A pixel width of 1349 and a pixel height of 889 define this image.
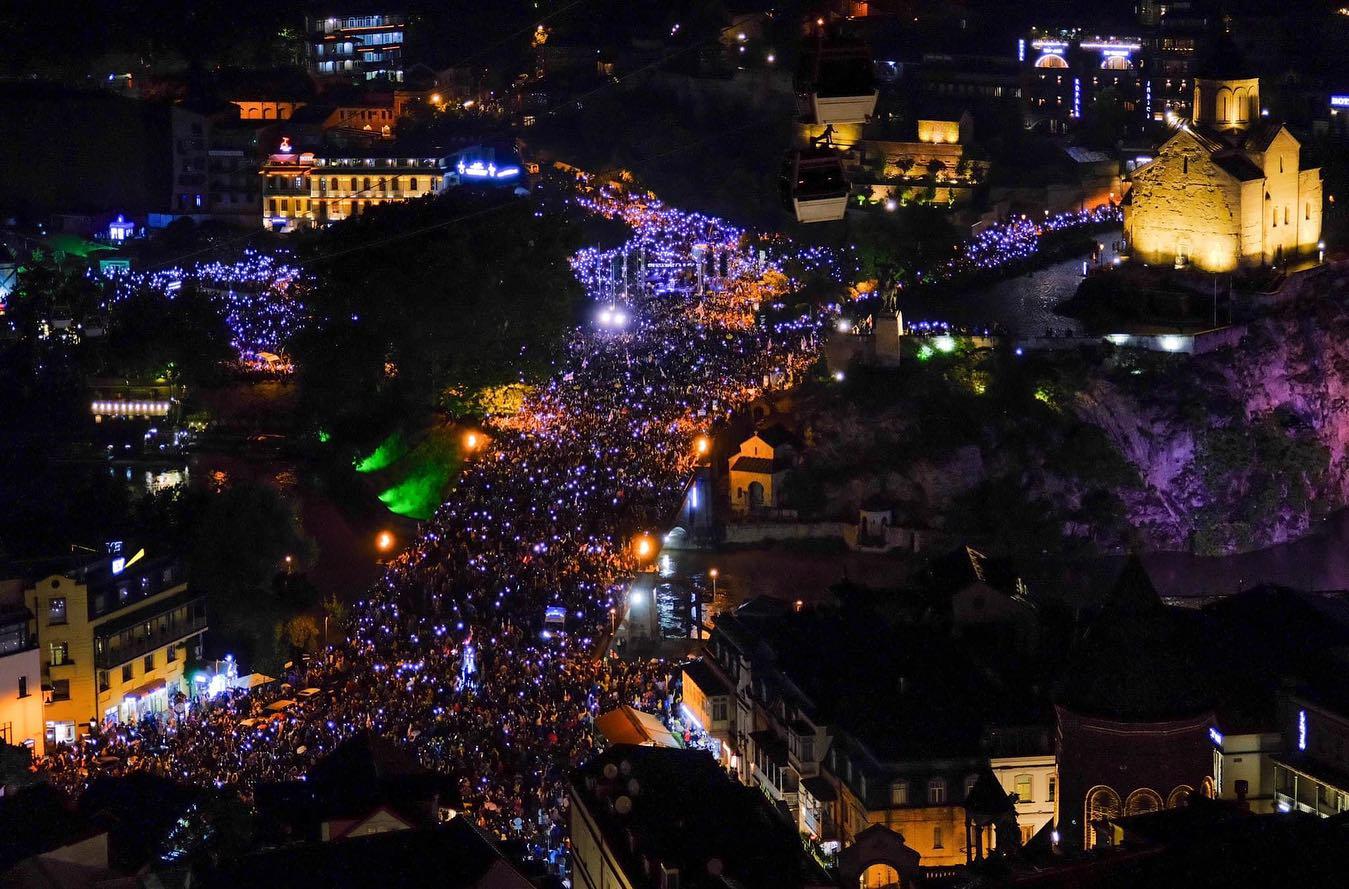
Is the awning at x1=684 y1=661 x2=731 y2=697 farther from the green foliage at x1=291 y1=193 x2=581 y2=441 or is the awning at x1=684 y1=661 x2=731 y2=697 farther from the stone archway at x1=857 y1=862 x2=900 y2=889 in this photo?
the green foliage at x1=291 y1=193 x2=581 y2=441

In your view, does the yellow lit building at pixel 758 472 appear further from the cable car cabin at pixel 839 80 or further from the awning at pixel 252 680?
the cable car cabin at pixel 839 80

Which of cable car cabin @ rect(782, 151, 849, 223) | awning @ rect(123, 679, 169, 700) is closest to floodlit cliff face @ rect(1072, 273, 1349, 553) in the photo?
awning @ rect(123, 679, 169, 700)

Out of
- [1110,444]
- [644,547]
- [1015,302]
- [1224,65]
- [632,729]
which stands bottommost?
[644,547]

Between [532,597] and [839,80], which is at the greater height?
[839,80]

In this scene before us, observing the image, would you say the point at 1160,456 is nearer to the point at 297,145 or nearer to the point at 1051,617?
the point at 1051,617

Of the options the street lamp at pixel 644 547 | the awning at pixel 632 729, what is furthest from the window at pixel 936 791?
the street lamp at pixel 644 547

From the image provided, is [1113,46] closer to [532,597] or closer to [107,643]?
[532,597]

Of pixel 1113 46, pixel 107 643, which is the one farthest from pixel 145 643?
pixel 1113 46
